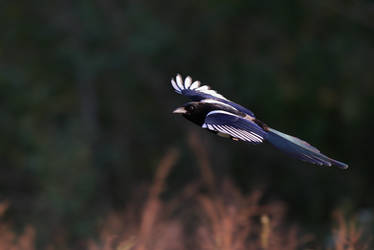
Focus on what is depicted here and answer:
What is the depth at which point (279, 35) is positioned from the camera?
33.5 ft

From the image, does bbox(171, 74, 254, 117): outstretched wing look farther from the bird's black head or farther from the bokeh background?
the bokeh background

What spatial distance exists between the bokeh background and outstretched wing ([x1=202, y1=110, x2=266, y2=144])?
6217mm

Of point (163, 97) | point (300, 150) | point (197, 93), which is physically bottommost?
point (300, 150)

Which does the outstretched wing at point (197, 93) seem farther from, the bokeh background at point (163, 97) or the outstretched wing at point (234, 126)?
the bokeh background at point (163, 97)

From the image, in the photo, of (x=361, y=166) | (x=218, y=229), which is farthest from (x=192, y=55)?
(x=218, y=229)

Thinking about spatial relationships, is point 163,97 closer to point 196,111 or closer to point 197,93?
point 197,93

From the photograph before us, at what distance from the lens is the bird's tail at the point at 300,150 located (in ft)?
8.65

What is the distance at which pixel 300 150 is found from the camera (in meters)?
2.75

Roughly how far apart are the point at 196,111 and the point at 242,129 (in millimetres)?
311

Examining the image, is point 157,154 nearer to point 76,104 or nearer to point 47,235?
point 76,104

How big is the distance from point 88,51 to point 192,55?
1.62 metres

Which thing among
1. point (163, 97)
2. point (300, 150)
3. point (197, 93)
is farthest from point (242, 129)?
point (163, 97)

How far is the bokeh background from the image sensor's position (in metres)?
9.56

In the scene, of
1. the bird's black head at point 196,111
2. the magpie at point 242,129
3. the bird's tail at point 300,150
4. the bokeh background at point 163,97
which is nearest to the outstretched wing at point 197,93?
the magpie at point 242,129
